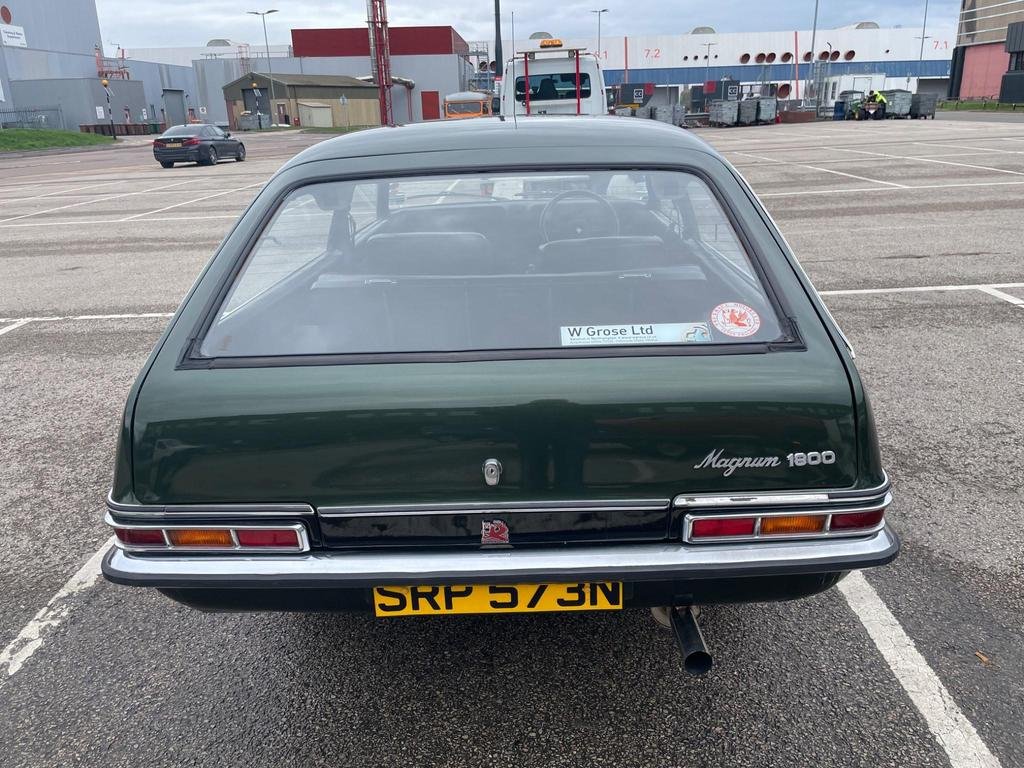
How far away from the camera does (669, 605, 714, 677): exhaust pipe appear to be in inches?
79.6

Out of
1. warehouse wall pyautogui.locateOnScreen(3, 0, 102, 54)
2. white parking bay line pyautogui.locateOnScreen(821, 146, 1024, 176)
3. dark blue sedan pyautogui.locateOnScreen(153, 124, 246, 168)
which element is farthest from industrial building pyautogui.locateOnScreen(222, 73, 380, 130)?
white parking bay line pyautogui.locateOnScreen(821, 146, 1024, 176)

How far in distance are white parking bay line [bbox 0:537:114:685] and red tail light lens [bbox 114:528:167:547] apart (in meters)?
1.00

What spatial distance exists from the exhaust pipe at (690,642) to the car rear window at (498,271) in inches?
29.4

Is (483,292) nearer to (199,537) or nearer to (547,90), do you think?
(199,537)

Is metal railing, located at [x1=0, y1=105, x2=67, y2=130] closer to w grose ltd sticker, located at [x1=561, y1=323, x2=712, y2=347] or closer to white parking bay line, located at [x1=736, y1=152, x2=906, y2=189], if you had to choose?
white parking bay line, located at [x1=736, y1=152, x2=906, y2=189]

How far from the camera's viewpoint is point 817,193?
1388 cm

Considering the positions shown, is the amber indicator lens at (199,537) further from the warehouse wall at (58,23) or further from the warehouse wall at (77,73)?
the warehouse wall at (58,23)

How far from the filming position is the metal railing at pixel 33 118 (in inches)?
2036

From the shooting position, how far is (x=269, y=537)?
205 cm

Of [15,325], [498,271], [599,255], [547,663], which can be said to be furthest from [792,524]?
[15,325]

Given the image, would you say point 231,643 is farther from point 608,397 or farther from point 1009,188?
point 1009,188

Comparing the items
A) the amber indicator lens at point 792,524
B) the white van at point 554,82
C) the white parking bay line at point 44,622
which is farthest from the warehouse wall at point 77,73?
the amber indicator lens at point 792,524

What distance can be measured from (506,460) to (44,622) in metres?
2.04

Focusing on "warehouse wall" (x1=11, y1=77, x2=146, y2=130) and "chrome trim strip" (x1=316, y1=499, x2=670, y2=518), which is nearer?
A: "chrome trim strip" (x1=316, y1=499, x2=670, y2=518)
